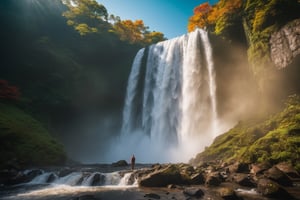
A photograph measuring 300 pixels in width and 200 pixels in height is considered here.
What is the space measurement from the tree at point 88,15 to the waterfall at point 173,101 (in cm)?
1642

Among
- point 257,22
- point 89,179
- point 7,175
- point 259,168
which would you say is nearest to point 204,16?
point 257,22

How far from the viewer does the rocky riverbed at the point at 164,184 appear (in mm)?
9422

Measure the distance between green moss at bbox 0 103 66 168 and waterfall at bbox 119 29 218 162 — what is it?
13.4m

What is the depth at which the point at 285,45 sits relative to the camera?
19.8 m

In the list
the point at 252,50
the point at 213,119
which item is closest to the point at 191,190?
the point at 213,119

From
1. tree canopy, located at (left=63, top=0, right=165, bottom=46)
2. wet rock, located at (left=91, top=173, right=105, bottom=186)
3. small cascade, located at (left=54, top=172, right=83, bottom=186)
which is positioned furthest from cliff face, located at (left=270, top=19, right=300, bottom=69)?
tree canopy, located at (left=63, top=0, right=165, bottom=46)

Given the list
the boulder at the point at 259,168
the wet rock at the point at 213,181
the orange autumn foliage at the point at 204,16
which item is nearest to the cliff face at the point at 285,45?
the boulder at the point at 259,168

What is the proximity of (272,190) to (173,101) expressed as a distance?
23521 mm

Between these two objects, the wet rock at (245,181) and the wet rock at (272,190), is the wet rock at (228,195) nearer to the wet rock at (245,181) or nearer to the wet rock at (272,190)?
the wet rock at (272,190)

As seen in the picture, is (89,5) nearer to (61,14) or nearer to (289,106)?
(61,14)

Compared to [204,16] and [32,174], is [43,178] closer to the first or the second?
[32,174]

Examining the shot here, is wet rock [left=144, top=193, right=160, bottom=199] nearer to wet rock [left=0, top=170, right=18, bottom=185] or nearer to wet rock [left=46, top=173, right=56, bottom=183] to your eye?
wet rock [left=46, top=173, right=56, bottom=183]

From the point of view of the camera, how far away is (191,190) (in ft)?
32.2

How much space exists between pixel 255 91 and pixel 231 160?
1294 cm
